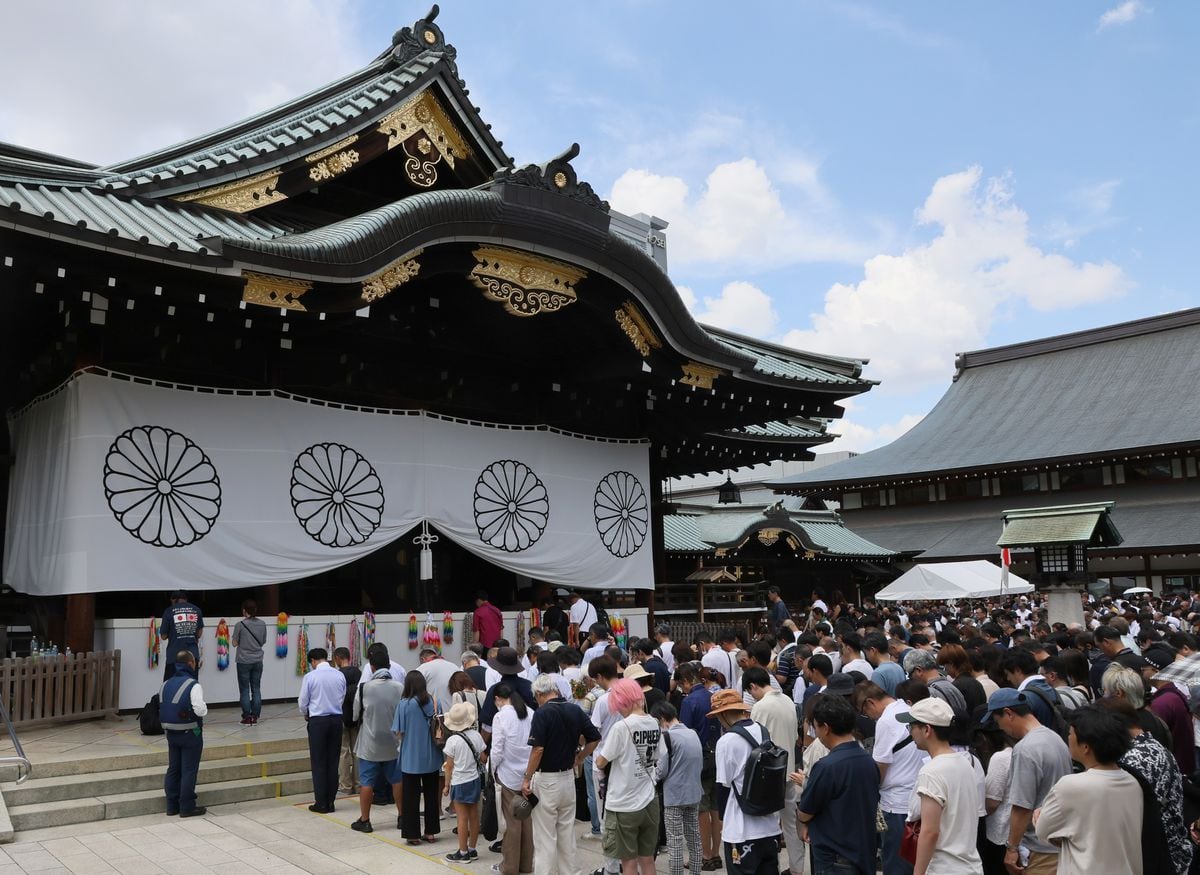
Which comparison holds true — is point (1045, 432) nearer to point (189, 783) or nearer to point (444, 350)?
point (444, 350)

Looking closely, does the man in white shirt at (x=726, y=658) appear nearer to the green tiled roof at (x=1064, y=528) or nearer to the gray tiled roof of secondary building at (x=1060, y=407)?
the green tiled roof at (x=1064, y=528)

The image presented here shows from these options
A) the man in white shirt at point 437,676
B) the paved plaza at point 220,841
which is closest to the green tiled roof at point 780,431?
the man in white shirt at point 437,676

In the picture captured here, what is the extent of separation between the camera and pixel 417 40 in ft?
45.7

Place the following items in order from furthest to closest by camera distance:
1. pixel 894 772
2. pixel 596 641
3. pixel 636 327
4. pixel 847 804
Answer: pixel 636 327
pixel 596 641
pixel 894 772
pixel 847 804

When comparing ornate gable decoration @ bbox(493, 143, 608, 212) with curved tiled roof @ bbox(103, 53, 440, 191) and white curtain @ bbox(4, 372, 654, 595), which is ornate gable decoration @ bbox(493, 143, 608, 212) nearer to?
curved tiled roof @ bbox(103, 53, 440, 191)

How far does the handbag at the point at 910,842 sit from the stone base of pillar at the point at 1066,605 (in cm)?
1324

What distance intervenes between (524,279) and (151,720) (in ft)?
21.0

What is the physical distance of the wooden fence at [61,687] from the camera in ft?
31.2

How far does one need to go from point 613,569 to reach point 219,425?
6131mm

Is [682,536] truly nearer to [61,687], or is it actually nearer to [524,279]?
[524,279]

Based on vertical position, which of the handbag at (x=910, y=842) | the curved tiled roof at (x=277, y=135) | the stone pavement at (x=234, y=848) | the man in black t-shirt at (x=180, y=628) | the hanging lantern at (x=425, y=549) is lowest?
the stone pavement at (x=234, y=848)

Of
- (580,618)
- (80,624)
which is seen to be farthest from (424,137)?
(80,624)

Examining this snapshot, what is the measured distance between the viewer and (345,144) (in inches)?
484

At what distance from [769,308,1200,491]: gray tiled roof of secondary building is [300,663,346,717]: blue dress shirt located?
99.4 ft
